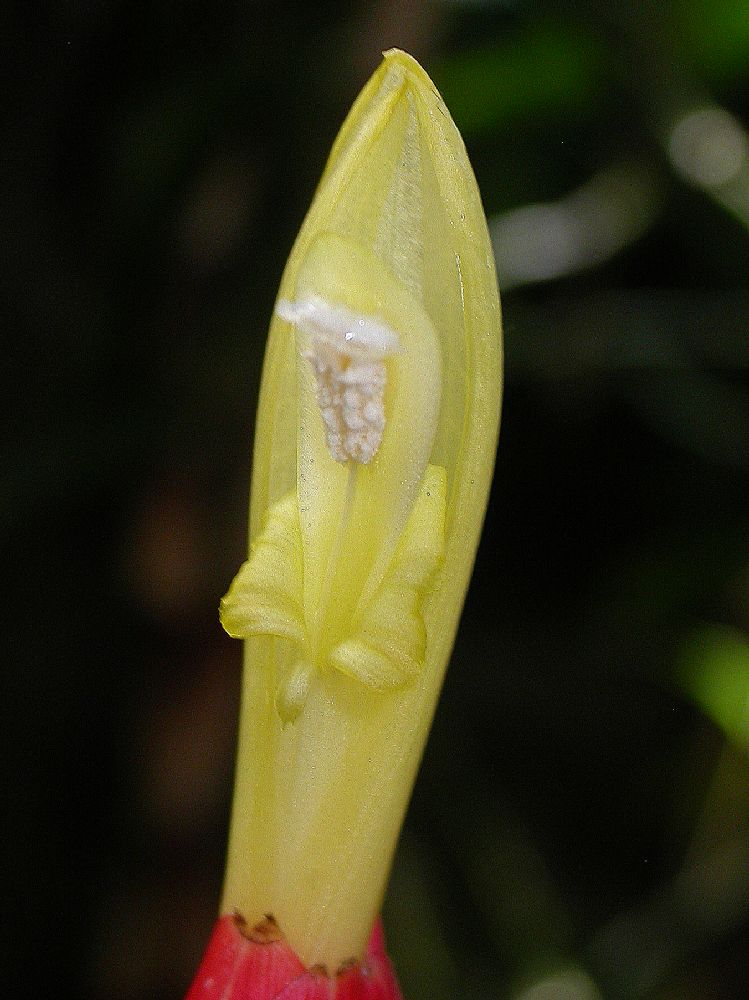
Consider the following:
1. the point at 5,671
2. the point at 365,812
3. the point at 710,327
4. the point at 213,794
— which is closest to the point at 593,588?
the point at 710,327

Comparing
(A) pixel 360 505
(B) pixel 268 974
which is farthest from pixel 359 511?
(B) pixel 268 974

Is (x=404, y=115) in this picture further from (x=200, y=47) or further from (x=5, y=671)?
(x=5, y=671)

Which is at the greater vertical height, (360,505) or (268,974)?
(360,505)

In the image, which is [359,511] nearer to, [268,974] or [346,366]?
[346,366]

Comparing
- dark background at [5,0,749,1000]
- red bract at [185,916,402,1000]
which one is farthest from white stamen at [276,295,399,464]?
dark background at [5,0,749,1000]

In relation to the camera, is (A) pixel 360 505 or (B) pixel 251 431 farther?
(B) pixel 251 431

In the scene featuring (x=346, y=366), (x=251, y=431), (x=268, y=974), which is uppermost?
(x=346, y=366)

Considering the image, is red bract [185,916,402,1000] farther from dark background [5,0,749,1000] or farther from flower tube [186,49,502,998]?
dark background [5,0,749,1000]
